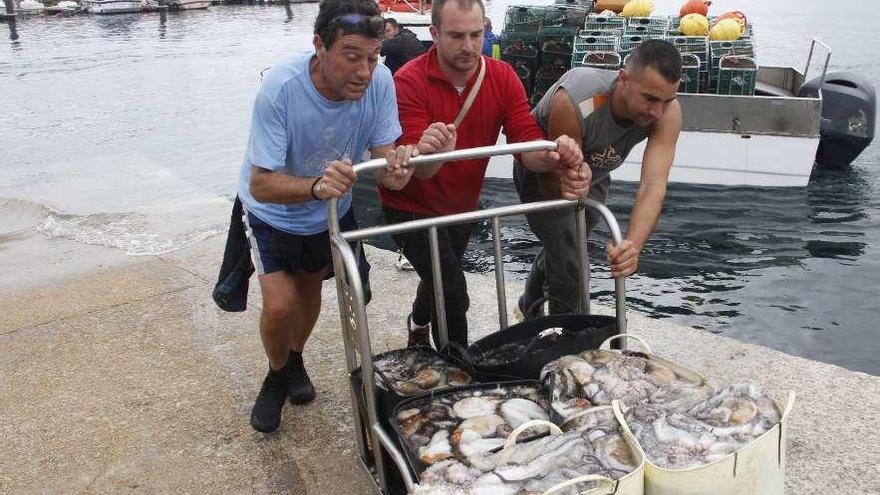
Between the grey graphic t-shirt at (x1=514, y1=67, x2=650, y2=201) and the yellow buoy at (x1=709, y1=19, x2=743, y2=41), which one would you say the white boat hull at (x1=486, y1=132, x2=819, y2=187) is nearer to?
the yellow buoy at (x1=709, y1=19, x2=743, y2=41)

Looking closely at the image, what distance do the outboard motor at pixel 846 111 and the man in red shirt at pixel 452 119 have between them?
9982mm

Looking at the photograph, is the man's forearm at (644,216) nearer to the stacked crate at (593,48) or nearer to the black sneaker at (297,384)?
the black sneaker at (297,384)

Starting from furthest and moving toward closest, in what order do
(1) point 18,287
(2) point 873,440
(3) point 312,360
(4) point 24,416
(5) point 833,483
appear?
(1) point 18,287, (3) point 312,360, (4) point 24,416, (2) point 873,440, (5) point 833,483

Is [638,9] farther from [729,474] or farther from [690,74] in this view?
[729,474]

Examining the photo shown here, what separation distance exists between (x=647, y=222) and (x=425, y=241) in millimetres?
971

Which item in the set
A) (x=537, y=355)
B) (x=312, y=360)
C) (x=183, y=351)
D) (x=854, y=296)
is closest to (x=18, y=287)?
(x=183, y=351)

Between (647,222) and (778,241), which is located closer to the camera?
(647,222)

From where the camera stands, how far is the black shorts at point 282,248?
10.9 ft

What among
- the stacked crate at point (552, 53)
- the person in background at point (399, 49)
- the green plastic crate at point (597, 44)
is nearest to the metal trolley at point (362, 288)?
the person in background at point (399, 49)

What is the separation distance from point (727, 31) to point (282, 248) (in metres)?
9.70

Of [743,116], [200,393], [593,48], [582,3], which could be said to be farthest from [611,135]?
[582,3]

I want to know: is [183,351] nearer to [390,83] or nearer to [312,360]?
[312,360]

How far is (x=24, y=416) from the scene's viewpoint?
3.82 meters

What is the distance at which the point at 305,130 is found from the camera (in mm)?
3068
